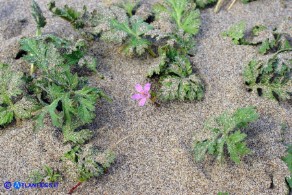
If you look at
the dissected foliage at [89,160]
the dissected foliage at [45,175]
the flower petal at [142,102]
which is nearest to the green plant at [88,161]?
the dissected foliage at [89,160]

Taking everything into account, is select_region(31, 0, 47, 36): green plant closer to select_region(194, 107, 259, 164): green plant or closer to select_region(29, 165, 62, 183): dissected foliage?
select_region(29, 165, 62, 183): dissected foliage

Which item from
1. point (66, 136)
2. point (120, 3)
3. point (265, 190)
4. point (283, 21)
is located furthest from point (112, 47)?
point (265, 190)

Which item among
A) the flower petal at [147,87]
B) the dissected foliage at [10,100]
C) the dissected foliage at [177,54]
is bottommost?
the dissected foliage at [10,100]

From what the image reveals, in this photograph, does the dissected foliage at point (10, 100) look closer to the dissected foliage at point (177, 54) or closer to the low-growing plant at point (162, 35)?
the low-growing plant at point (162, 35)

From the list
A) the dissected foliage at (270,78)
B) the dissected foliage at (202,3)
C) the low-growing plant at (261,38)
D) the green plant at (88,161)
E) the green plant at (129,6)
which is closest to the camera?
the green plant at (88,161)

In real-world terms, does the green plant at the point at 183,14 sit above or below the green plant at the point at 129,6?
above

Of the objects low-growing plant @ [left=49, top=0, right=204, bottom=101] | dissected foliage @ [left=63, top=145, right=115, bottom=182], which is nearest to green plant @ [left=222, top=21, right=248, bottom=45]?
low-growing plant @ [left=49, top=0, right=204, bottom=101]

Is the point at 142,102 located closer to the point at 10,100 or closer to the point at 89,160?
the point at 89,160
